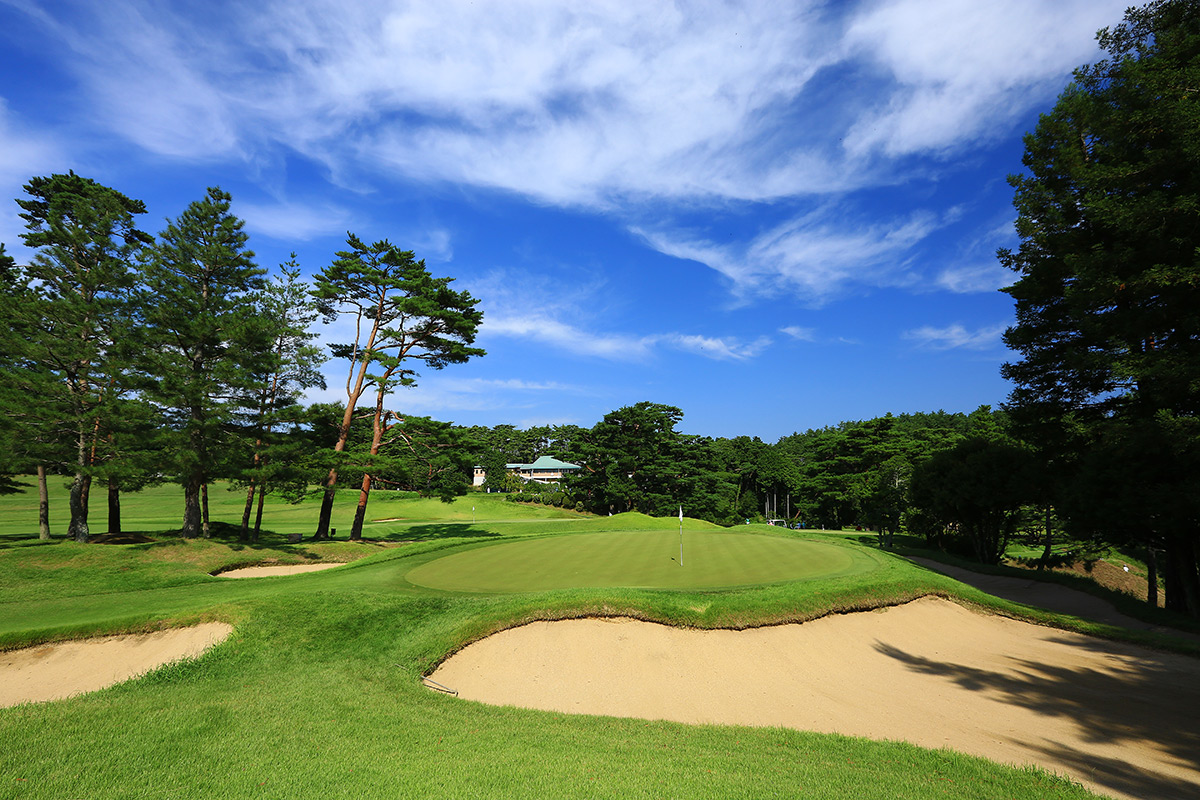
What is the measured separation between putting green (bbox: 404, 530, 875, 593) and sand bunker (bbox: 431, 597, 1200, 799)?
2.80 metres

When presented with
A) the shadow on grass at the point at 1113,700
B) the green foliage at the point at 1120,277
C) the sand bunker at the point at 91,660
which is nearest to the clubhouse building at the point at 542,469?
the green foliage at the point at 1120,277

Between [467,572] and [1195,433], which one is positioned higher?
[1195,433]

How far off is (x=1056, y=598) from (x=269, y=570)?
27.1m

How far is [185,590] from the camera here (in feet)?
45.5

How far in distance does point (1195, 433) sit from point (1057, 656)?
6200 mm

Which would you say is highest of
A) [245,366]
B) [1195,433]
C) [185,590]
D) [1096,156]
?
[1096,156]

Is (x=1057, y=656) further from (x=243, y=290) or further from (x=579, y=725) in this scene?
(x=243, y=290)

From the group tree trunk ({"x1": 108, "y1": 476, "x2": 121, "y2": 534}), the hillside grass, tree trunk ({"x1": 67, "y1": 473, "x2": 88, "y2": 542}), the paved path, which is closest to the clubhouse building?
tree trunk ({"x1": 108, "y1": 476, "x2": 121, "y2": 534})

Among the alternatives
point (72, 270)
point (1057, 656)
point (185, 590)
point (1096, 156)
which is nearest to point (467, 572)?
point (185, 590)

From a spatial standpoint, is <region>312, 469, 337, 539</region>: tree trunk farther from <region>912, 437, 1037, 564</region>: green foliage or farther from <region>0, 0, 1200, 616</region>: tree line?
<region>912, 437, 1037, 564</region>: green foliage

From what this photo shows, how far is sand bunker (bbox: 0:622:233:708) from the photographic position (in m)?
8.43

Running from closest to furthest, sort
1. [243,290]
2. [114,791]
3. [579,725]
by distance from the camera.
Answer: [114,791] < [579,725] < [243,290]

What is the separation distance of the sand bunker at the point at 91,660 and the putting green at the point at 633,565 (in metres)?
5.25

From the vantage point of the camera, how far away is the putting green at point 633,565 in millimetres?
13789
